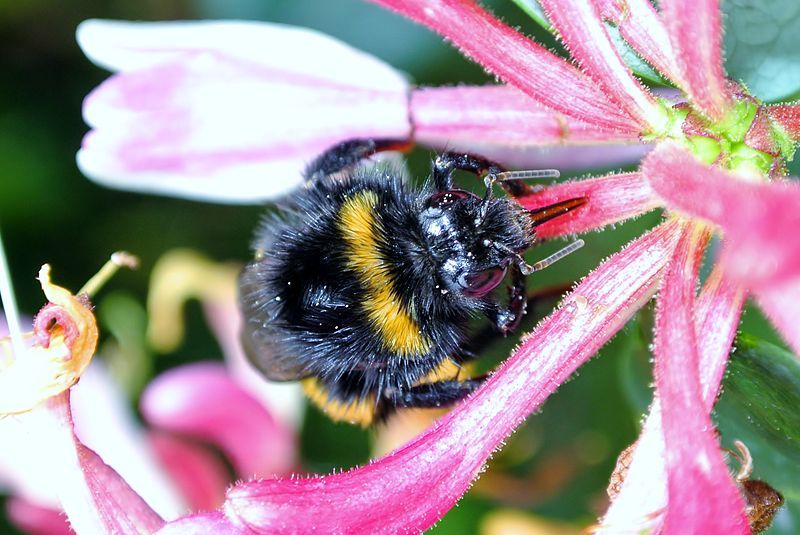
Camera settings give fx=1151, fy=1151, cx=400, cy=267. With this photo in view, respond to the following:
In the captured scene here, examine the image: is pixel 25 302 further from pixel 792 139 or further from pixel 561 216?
pixel 792 139

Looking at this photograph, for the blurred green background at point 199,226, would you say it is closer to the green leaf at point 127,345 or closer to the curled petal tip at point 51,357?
the green leaf at point 127,345

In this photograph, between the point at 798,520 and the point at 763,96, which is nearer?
the point at 763,96

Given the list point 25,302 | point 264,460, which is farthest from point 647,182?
point 25,302

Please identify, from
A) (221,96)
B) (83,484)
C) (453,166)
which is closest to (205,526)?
(83,484)

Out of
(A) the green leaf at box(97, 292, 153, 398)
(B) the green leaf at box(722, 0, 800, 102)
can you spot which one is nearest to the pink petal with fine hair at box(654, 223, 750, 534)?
(B) the green leaf at box(722, 0, 800, 102)

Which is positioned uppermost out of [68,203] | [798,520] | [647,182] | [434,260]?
[647,182]

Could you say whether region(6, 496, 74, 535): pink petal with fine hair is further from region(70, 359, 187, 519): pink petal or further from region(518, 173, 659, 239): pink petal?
region(518, 173, 659, 239): pink petal
